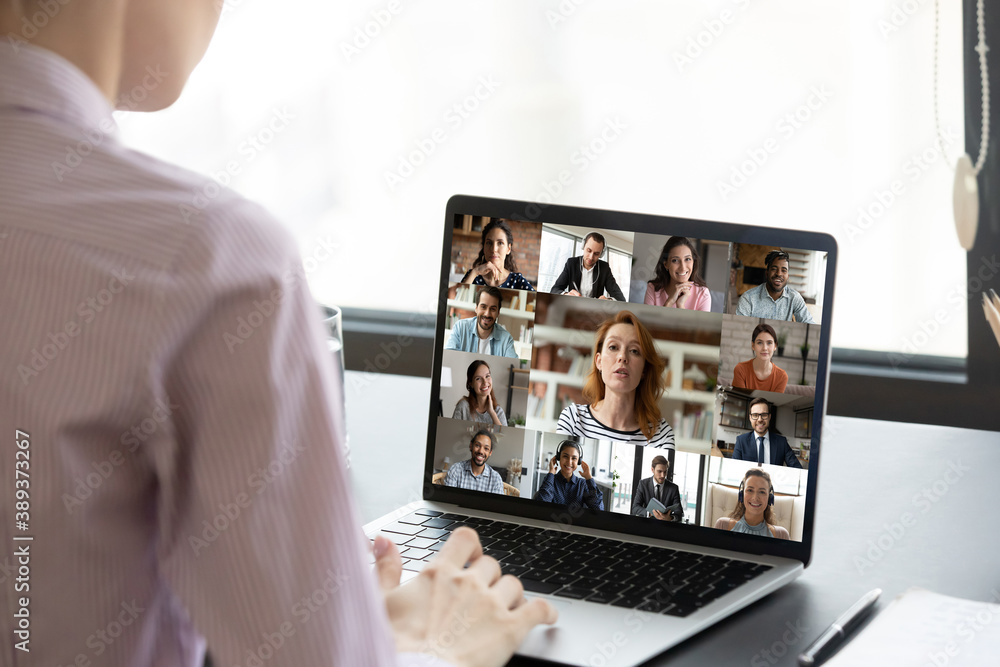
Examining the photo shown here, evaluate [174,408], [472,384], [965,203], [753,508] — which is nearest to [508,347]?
[472,384]

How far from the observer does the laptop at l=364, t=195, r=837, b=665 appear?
0.81 meters

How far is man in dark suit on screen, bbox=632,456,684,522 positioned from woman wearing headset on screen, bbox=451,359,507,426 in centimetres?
16

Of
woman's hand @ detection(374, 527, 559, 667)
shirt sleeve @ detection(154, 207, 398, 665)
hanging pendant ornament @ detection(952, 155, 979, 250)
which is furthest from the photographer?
hanging pendant ornament @ detection(952, 155, 979, 250)

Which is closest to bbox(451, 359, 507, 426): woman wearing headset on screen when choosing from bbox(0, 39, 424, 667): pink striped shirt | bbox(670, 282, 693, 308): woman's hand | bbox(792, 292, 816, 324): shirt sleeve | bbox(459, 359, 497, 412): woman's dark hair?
bbox(459, 359, 497, 412): woman's dark hair

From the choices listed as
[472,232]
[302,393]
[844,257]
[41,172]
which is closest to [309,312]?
[302,393]

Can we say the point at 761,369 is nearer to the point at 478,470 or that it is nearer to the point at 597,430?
the point at 597,430

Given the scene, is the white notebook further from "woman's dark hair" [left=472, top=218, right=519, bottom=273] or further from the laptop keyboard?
"woman's dark hair" [left=472, top=218, right=519, bottom=273]

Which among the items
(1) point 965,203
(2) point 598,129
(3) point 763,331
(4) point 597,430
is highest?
(2) point 598,129

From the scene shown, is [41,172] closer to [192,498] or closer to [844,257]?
[192,498]

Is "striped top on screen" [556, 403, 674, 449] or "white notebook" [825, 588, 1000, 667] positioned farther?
"striped top on screen" [556, 403, 674, 449]

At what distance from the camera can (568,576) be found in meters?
0.75

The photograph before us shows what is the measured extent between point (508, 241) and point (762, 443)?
1.06 ft

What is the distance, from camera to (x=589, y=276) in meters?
0.88

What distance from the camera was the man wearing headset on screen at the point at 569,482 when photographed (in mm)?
865
